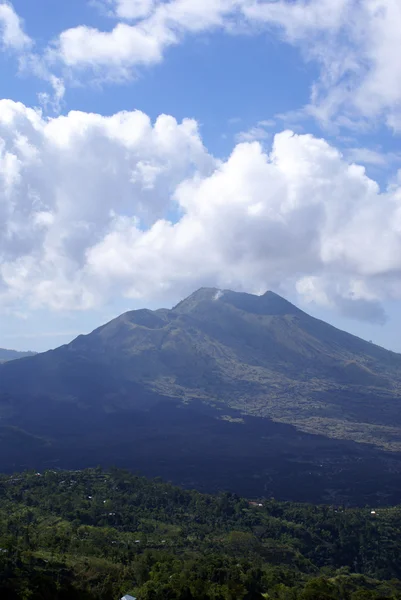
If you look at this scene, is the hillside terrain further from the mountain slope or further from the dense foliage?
the dense foliage

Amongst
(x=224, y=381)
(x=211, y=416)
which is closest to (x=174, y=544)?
(x=211, y=416)

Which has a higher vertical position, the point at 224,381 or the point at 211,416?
the point at 224,381

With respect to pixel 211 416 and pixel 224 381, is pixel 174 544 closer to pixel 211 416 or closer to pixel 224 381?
pixel 211 416

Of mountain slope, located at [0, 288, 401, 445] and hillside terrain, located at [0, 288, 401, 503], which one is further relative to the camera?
mountain slope, located at [0, 288, 401, 445]

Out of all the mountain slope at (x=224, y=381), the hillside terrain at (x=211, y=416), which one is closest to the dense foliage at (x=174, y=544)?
the hillside terrain at (x=211, y=416)

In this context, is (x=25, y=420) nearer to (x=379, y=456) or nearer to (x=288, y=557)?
(x=379, y=456)

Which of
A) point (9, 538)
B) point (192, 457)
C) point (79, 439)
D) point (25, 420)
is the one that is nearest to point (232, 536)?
point (9, 538)

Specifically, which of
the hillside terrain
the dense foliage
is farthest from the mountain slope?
the dense foliage
